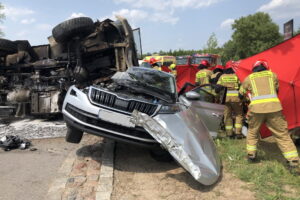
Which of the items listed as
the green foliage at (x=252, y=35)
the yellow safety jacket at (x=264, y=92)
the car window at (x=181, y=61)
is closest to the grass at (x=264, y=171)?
the yellow safety jacket at (x=264, y=92)

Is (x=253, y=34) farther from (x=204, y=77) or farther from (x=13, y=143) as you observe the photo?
(x=13, y=143)

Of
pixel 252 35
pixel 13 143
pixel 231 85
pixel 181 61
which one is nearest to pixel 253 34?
pixel 252 35

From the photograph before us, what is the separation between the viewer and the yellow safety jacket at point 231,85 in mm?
5984

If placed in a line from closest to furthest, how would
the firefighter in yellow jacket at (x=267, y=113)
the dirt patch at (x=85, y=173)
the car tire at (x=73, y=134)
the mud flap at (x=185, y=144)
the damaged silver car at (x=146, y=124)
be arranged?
the dirt patch at (x=85, y=173), the mud flap at (x=185, y=144), the damaged silver car at (x=146, y=124), the firefighter in yellow jacket at (x=267, y=113), the car tire at (x=73, y=134)

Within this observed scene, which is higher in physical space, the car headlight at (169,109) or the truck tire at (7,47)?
the truck tire at (7,47)

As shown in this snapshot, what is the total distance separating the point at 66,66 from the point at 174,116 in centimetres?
467

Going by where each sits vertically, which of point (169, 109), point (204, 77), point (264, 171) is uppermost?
point (204, 77)

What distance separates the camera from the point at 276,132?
13.4 feet

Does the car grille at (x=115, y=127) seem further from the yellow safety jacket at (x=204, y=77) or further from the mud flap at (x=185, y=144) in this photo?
the yellow safety jacket at (x=204, y=77)

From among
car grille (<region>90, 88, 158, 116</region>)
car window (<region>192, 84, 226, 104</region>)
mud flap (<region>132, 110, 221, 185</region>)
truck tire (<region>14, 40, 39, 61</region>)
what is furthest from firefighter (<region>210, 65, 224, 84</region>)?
truck tire (<region>14, 40, 39, 61</region>)

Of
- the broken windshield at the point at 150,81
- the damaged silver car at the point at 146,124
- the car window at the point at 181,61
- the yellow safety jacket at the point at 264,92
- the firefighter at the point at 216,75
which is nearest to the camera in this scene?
the damaged silver car at the point at 146,124

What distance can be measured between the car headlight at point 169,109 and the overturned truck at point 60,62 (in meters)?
3.54

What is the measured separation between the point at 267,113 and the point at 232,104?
1.93 m

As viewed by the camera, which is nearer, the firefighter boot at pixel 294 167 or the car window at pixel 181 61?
the firefighter boot at pixel 294 167
